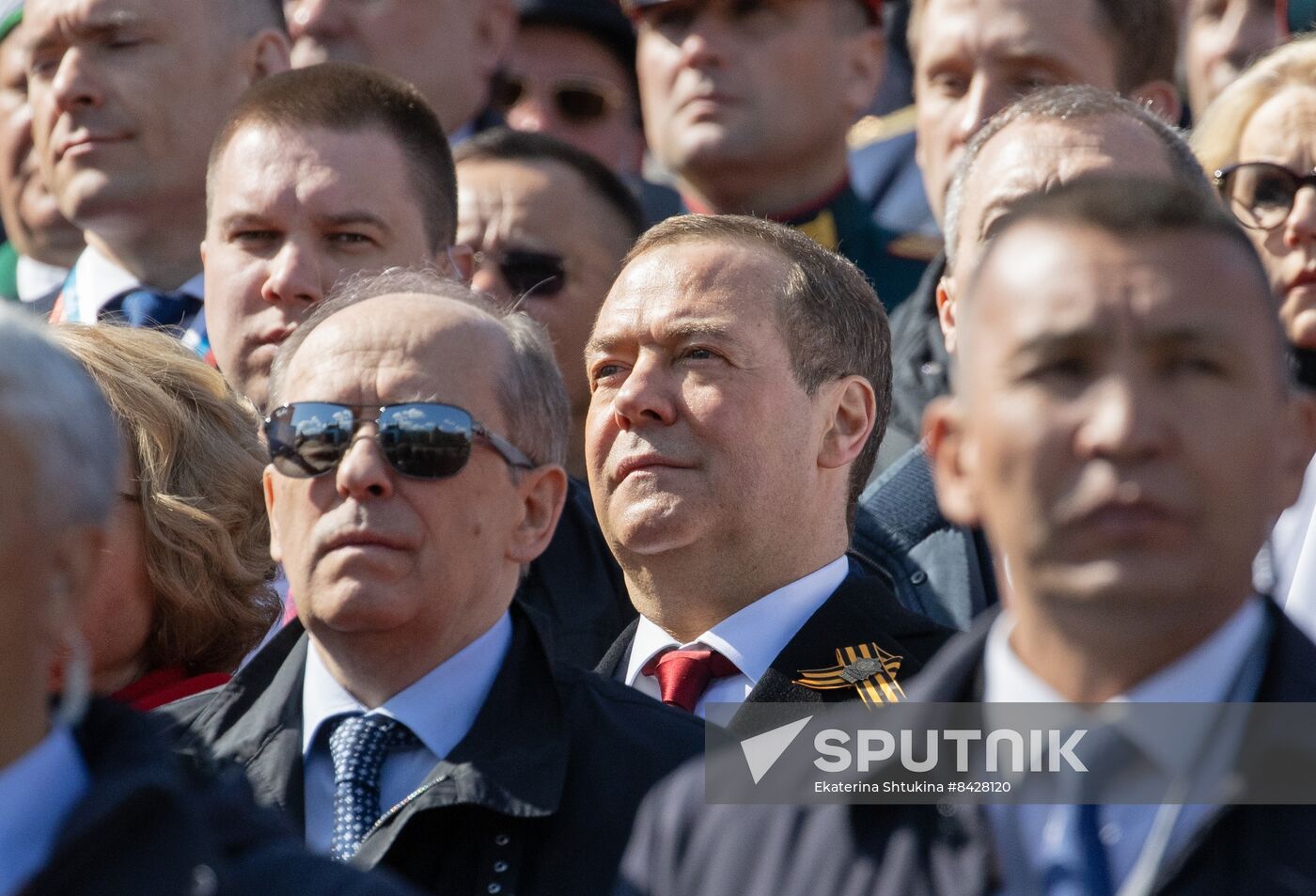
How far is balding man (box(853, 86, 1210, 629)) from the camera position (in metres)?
4.85

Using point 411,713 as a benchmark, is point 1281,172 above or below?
above

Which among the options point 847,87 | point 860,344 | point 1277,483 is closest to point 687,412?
point 860,344

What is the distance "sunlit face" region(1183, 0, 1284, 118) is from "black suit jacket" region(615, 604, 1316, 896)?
459 cm

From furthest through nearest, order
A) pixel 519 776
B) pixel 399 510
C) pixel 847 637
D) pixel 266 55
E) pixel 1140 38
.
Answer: pixel 266 55, pixel 1140 38, pixel 847 637, pixel 399 510, pixel 519 776

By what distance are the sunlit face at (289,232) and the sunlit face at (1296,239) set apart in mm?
2142

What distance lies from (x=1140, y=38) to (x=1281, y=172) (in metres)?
1.08

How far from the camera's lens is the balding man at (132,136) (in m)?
6.12

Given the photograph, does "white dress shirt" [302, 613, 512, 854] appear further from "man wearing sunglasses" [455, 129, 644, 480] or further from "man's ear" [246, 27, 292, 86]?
"man's ear" [246, 27, 292, 86]

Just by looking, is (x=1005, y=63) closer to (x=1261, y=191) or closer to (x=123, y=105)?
(x=1261, y=191)

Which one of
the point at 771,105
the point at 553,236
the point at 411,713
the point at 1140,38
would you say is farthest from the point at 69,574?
the point at 771,105

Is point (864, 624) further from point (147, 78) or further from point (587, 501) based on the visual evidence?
point (147, 78)

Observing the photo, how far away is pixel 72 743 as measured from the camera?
8.74 ft

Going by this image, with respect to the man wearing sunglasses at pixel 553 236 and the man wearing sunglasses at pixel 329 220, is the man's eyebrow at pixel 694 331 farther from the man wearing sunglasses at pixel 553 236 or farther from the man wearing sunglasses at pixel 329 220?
the man wearing sunglasses at pixel 553 236

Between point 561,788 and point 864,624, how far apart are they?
971 mm
